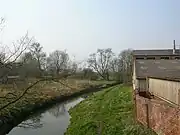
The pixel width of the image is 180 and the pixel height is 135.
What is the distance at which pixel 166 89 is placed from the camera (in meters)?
18.9

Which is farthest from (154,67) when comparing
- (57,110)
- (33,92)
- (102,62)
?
(102,62)

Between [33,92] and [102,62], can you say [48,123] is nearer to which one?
[33,92]

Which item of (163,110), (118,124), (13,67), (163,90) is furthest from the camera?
(163,90)

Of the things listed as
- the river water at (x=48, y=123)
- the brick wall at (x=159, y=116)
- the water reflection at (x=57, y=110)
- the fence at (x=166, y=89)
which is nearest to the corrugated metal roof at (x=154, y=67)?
the fence at (x=166, y=89)

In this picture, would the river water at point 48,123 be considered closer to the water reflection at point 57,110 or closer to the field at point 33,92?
the water reflection at point 57,110

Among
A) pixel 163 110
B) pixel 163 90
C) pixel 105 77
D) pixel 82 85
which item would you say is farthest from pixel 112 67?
pixel 163 110

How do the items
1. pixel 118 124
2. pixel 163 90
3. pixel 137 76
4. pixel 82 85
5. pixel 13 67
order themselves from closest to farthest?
pixel 13 67 → pixel 118 124 → pixel 163 90 → pixel 137 76 → pixel 82 85

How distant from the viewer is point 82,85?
62.1 m

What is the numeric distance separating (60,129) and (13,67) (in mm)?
13087

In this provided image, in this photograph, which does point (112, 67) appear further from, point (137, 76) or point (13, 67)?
point (13, 67)

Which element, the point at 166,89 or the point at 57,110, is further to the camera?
the point at 57,110

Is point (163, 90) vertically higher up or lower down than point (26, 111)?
higher up

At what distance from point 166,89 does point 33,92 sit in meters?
9.28

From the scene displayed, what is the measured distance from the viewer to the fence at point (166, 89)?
54.7 ft
